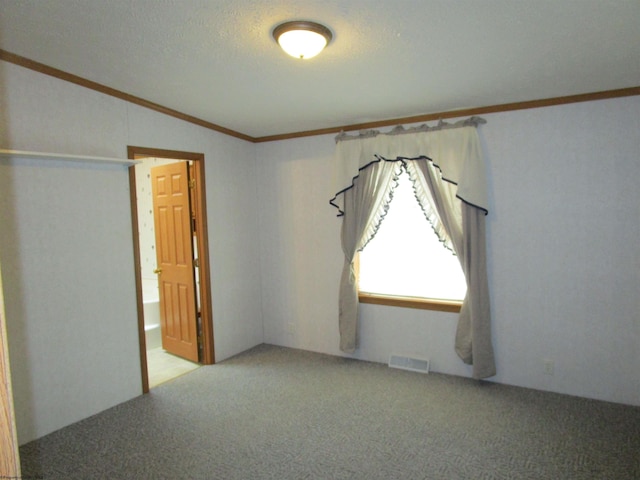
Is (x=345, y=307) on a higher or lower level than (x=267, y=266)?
lower

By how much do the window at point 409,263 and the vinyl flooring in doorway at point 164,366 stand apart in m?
1.99

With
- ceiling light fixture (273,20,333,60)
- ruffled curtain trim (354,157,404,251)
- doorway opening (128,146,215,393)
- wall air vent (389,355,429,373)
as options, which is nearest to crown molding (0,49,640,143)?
doorway opening (128,146,215,393)

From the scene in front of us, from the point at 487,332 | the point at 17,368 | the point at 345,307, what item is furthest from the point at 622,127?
the point at 17,368

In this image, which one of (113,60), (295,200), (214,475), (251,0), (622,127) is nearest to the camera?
(251,0)

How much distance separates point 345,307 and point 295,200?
1302mm

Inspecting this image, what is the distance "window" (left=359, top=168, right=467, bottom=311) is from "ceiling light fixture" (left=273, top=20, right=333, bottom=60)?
69.3 inches

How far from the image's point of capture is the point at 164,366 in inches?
161

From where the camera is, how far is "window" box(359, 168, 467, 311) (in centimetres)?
359

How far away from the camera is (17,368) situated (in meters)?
2.54

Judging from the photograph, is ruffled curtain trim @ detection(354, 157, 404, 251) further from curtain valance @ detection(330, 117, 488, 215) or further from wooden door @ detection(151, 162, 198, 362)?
wooden door @ detection(151, 162, 198, 362)

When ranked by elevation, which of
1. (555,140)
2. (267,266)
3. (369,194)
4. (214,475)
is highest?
(555,140)

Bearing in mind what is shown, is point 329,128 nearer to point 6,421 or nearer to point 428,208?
point 428,208

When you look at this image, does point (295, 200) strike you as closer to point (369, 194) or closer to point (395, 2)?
point (369, 194)

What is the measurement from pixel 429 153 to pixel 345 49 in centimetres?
141
